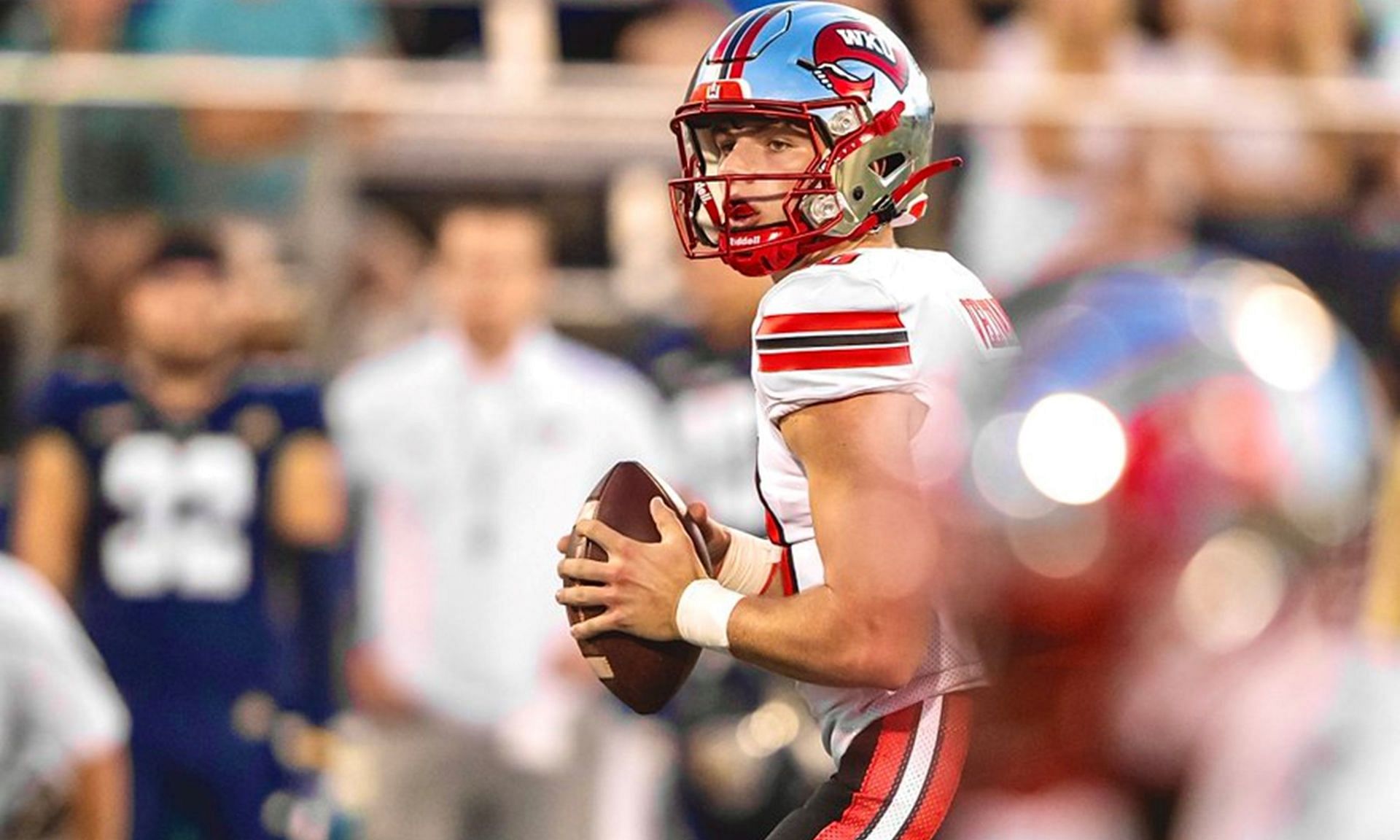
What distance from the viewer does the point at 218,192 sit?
7574mm

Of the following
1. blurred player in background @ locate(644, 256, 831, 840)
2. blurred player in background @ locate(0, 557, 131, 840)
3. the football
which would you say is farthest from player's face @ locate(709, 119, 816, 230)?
blurred player in background @ locate(0, 557, 131, 840)

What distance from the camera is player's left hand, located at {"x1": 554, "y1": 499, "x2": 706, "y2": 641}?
129 inches

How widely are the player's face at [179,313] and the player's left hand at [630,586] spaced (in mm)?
4200

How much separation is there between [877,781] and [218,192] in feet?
15.5

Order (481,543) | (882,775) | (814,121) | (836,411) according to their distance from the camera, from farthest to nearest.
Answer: (481,543), (814,121), (882,775), (836,411)

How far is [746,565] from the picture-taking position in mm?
3547

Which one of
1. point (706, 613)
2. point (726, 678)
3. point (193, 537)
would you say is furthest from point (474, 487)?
point (706, 613)

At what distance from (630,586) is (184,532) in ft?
14.0

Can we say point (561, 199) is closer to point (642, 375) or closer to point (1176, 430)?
point (642, 375)

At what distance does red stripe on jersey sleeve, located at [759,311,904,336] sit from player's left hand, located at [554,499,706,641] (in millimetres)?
333

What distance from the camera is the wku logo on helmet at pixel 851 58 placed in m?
3.38

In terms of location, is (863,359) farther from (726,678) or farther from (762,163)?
(726,678)

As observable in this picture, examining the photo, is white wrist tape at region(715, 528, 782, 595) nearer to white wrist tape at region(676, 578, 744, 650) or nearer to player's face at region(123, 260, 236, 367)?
white wrist tape at region(676, 578, 744, 650)

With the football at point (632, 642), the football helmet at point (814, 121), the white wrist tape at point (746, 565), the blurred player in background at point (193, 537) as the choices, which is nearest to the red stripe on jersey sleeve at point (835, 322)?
the football helmet at point (814, 121)
